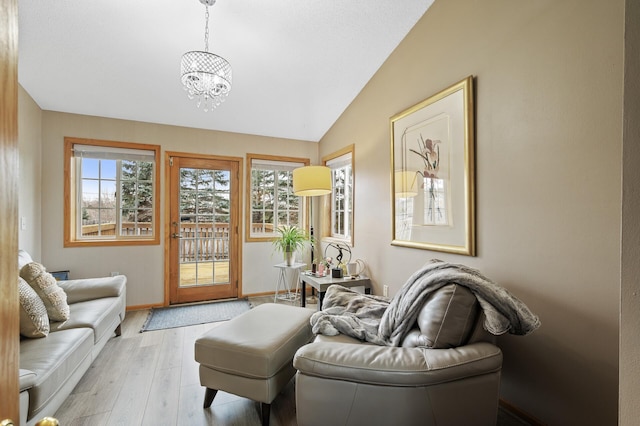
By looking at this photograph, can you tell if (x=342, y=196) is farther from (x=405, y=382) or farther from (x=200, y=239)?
(x=405, y=382)

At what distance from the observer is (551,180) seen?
157 centimetres

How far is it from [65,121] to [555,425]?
5024 mm

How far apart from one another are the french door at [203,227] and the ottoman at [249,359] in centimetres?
228

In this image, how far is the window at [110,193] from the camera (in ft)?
11.3

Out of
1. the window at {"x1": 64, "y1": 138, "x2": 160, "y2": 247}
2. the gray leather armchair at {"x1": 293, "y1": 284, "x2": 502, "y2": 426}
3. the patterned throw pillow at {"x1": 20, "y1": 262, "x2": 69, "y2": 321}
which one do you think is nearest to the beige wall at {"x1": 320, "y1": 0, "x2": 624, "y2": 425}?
the gray leather armchair at {"x1": 293, "y1": 284, "x2": 502, "y2": 426}

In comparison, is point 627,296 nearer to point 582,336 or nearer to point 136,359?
point 582,336

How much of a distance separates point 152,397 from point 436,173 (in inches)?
99.9

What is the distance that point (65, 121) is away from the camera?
11.0 ft

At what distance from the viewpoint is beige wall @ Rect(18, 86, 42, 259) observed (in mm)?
2834

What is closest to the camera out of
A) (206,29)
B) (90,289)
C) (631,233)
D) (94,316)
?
(631,233)

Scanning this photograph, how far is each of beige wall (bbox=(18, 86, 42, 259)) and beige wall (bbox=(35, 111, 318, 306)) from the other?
98 mm

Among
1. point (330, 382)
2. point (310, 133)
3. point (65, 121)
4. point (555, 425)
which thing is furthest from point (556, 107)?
point (65, 121)

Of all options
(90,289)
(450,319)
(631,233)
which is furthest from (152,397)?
(631,233)

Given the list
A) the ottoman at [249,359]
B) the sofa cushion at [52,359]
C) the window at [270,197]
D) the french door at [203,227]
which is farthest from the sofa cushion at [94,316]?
the window at [270,197]
